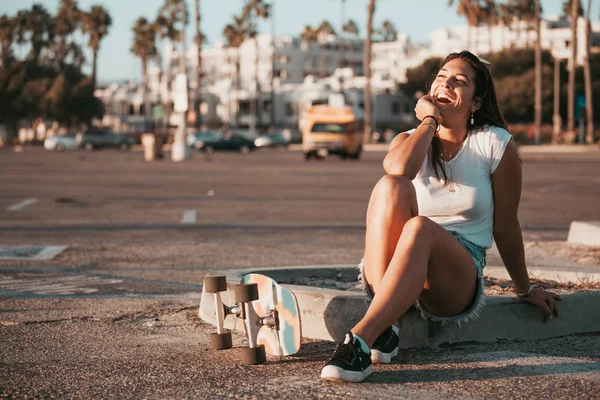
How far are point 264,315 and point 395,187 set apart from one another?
0.89 m

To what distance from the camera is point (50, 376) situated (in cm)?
479

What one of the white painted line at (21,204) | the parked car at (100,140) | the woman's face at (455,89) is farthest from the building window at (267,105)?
the woman's face at (455,89)

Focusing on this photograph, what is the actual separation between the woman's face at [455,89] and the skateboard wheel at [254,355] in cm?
151

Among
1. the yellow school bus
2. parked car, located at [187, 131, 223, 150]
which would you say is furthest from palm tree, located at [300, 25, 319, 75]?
the yellow school bus

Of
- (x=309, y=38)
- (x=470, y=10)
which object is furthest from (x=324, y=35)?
(x=470, y=10)

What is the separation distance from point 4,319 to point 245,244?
15.6ft

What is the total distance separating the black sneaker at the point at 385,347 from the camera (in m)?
4.79

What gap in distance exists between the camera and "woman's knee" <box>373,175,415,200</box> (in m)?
4.85

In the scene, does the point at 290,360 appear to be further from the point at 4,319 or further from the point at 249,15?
the point at 249,15

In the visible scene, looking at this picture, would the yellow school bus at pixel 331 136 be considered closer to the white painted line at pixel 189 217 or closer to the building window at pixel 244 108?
the white painted line at pixel 189 217

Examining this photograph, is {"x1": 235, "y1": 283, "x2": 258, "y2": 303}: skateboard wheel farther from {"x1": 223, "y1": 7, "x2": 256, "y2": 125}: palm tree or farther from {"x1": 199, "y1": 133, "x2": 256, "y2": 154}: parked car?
{"x1": 223, "y1": 7, "x2": 256, "y2": 125}: palm tree

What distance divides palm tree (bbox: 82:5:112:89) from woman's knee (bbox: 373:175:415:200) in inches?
4167

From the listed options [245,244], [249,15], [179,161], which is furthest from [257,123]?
[245,244]

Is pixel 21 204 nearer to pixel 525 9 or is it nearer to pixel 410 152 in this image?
pixel 410 152
